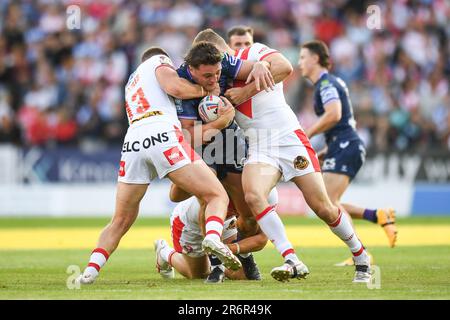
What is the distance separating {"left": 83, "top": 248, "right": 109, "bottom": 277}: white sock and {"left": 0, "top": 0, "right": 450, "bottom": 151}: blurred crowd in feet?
42.8

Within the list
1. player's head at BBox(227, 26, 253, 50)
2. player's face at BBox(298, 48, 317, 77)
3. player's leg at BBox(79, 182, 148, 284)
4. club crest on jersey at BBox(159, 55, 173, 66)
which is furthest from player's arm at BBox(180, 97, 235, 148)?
player's face at BBox(298, 48, 317, 77)

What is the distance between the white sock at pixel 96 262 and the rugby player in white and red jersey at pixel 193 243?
1122 mm

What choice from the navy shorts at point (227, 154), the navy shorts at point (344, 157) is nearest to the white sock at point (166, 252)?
the navy shorts at point (227, 154)

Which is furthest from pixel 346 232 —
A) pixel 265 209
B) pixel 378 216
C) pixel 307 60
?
pixel 307 60

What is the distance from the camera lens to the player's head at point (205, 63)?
28.3 ft

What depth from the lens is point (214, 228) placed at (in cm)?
839

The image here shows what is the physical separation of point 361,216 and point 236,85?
13.0ft

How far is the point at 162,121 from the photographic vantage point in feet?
29.0

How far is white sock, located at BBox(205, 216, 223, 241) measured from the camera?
8.26 meters

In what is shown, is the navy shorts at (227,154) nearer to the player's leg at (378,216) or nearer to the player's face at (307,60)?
the player's face at (307,60)
